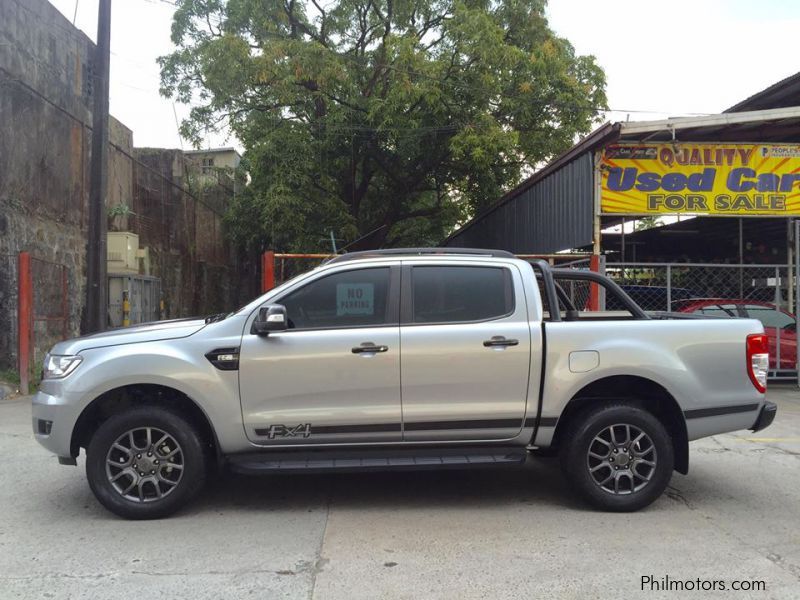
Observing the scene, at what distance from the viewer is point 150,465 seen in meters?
4.51

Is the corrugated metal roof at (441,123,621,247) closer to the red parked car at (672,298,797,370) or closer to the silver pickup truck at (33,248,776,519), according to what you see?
the red parked car at (672,298,797,370)

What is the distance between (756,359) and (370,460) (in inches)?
118

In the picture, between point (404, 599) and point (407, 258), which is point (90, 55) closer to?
point (407, 258)

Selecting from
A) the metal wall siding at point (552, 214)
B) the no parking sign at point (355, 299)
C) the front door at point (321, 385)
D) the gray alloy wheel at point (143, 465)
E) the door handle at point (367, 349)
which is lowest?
the gray alloy wheel at point (143, 465)

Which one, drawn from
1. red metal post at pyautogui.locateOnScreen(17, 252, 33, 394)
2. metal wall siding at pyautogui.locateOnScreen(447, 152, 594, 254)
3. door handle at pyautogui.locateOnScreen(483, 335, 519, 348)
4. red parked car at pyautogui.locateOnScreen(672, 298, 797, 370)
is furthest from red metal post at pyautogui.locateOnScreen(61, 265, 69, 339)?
red parked car at pyautogui.locateOnScreen(672, 298, 797, 370)

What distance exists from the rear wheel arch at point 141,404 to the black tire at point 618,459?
2.62 meters

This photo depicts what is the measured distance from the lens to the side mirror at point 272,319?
4.41 metres

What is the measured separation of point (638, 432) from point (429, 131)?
12842 mm

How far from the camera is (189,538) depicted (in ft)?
13.9

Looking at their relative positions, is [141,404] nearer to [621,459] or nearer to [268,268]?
[621,459]

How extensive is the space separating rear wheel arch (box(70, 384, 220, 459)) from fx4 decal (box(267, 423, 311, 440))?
397mm

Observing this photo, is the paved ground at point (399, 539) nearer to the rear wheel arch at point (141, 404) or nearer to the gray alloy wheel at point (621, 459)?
the gray alloy wheel at point (621, 459)

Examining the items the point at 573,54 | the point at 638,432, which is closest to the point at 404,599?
the point at 638,432

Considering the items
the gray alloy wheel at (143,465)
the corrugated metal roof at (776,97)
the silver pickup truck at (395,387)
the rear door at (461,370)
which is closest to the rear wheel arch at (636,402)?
the silver pickup truck at (395,387)
